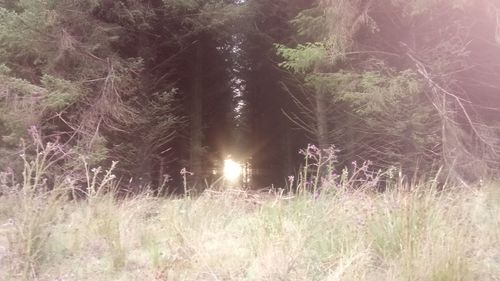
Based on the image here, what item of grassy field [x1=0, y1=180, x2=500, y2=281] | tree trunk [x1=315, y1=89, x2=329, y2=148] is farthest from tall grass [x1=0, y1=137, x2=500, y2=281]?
tree trunk [x1=315, y1=89, x2=329, y2=148]

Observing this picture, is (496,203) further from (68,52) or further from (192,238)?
(68,52)

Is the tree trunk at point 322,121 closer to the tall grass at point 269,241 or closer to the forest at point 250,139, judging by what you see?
the forest at point 250,139

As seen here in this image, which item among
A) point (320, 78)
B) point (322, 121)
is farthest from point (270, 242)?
point (322, 121)

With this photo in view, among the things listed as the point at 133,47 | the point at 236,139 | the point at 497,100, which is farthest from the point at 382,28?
the point at 236,139

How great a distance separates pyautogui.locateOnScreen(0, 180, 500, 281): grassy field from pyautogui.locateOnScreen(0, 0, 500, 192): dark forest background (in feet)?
10.2

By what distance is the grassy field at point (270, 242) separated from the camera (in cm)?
353

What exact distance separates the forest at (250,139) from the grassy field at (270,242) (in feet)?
0.06

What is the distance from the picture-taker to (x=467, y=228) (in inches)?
159

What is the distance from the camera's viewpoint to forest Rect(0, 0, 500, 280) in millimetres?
3947

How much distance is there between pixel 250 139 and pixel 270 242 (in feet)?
56.8

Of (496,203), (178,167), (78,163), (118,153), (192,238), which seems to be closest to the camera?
(192,238)

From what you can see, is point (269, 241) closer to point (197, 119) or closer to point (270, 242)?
point (270, 242)

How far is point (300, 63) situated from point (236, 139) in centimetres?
1076

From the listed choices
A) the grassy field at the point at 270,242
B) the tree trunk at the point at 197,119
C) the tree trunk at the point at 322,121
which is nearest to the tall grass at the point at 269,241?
the grassy field at the point at 270,242
